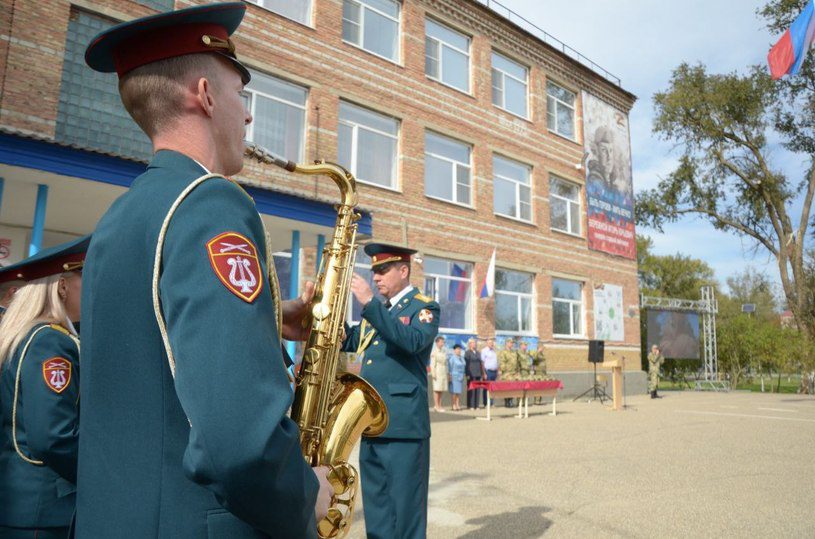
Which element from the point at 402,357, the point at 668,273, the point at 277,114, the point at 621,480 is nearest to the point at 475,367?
the point at 277,114

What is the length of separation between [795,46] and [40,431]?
50.5 ft

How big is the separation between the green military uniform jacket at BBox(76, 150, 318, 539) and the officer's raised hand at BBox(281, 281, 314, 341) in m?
0.90

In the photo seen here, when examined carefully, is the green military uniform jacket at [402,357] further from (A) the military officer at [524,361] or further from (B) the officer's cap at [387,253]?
(A) the military officer at [524,361]

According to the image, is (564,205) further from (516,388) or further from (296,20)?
(296,20)

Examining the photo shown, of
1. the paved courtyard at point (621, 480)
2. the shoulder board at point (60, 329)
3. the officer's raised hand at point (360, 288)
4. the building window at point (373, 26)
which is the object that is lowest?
the paved courtyard at point (621, 480)

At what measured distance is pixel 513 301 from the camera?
1942cm

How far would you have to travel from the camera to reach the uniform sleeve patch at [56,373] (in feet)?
7.86

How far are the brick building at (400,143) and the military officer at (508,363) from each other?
0.98m

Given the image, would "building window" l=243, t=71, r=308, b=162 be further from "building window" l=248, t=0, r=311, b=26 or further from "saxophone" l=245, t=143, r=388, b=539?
"saxophone" l=245, t=143, r=388, b=539

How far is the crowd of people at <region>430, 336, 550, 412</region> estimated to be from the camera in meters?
15.6

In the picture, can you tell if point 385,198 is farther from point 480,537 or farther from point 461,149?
point 480,537

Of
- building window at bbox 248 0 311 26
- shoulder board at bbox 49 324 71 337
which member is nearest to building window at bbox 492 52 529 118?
building window at bbox 248 0 311 26

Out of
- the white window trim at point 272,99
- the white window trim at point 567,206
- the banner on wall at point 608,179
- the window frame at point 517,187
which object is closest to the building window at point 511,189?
the window frame at point 517,187

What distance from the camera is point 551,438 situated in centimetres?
1043
